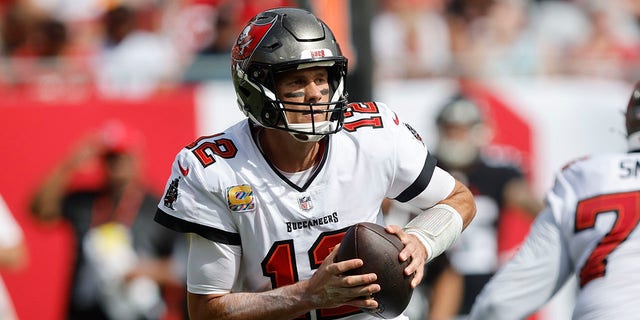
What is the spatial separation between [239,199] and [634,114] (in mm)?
1734

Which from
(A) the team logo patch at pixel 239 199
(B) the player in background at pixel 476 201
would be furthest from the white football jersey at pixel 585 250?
(B) the player in background at pixel 476 201

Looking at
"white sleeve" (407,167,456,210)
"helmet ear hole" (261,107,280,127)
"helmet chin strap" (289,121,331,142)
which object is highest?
"helmet ear hole" (261,107,280,127)

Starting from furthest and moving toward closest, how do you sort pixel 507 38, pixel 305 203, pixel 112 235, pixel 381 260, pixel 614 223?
pixel 507 38
pixel 112 235
pixel 614 223
pixel 305 203
pixel 381 260

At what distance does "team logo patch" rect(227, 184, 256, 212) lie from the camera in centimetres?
381

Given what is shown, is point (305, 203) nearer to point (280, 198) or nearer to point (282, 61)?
point (280, 198)

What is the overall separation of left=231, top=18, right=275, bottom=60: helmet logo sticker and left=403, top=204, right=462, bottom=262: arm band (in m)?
0.83

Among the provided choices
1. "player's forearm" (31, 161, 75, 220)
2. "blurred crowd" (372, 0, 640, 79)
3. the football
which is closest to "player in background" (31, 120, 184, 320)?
"player's forearm" (31, 161, 75, 220)

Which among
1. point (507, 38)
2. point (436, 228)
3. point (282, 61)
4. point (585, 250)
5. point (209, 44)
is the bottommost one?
point (507, 38)

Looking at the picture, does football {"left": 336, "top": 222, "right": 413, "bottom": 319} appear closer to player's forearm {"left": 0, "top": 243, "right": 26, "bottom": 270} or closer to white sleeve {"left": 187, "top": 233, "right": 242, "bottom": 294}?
white sleeve {"left": 187, "top": 233, "right": 242, "bottom": 294}

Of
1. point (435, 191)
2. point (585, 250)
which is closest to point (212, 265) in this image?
point (435, 191)

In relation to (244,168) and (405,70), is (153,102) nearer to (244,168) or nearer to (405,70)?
(405,70)

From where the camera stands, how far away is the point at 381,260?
140 inches

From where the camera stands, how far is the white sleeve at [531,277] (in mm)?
4375

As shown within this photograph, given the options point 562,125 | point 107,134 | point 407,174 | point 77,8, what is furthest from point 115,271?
point 407,174
